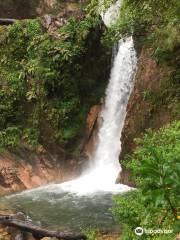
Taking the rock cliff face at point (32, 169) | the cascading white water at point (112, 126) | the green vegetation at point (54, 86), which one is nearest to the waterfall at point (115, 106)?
the cascading white water at point (112, 126)

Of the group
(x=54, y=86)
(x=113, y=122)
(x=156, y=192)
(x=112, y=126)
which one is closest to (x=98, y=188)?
(x=112, y=126)

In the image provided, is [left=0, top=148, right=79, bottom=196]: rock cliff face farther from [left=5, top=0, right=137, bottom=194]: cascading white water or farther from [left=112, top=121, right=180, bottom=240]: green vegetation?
[left=112, top=121, right=180, bottom=240]: green vegetation

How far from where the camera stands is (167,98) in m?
12.8

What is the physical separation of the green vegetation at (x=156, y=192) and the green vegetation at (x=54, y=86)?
876cm

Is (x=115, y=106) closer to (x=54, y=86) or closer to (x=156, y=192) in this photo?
(x=54, y=86)

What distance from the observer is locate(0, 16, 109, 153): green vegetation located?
56.2 feet

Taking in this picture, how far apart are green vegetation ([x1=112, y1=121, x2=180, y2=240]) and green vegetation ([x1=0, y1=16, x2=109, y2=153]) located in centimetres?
876

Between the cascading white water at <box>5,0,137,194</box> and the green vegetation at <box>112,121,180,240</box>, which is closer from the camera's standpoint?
the green vegetation at <box>112,121,180,240</box>

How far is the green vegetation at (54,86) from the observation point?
674 inches

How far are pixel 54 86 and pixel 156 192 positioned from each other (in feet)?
44.9

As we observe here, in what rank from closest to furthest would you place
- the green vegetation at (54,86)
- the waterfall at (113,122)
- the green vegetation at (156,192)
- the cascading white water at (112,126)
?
the green vegetation at (156,192) → the cascading white water at (112,126) → the waterfall at (113,122) → the green vegetation at (54,86)

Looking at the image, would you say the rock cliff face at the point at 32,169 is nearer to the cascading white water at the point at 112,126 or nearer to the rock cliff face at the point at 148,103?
the cascading white water at the point at 112,126

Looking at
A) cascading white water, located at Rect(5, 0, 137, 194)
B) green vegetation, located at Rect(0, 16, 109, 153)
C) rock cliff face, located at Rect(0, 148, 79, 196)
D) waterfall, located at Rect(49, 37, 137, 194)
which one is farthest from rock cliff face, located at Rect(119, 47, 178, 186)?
green vegetation, located at Rect(0, 16, 109, 153)

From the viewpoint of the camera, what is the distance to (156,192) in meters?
3.89
